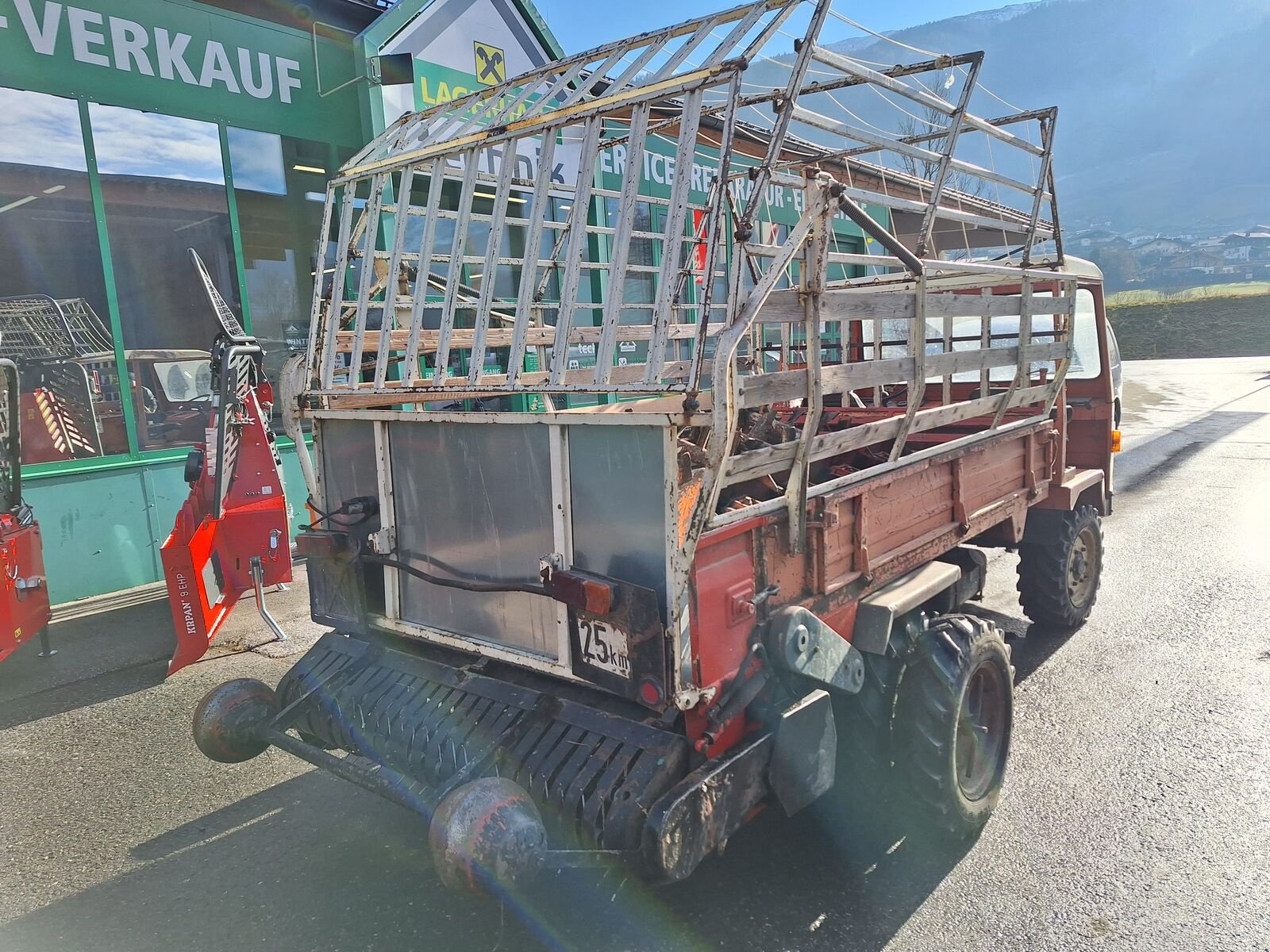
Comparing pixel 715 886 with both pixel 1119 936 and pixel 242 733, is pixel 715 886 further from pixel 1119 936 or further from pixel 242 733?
pixel 242 733

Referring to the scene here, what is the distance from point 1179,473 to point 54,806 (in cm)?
1247

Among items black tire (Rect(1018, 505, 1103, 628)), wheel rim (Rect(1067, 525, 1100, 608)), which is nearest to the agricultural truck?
black tire (Rect(1018, 505, 1103, 628))

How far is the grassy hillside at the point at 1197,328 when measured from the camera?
36.0 m

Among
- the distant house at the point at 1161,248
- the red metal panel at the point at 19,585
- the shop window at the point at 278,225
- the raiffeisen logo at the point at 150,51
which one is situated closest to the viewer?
the red metal panel at the point at 19,585

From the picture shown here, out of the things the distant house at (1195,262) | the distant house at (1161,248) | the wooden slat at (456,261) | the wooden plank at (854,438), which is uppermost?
the distant house at (1161,248)

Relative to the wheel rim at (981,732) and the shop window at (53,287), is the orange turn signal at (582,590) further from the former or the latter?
the shop window at (53,287)

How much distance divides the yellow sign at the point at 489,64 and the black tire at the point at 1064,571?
732 centimetres

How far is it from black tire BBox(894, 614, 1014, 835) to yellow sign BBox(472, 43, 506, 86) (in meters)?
8.10

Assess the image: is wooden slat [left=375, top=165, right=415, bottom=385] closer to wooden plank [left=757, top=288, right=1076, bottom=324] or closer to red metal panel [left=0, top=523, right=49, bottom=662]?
wooden plank [left=757, top=288, right=1076, bottom=324]

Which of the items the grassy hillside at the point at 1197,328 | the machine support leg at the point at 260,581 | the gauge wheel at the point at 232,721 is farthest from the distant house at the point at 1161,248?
the gauge wheel at the point at 232,721

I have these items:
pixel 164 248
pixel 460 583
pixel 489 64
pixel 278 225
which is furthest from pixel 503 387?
pixel 489 64

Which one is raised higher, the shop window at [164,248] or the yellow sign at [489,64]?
the yellow sign at [489,64]

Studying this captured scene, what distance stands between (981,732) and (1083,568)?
262 cm

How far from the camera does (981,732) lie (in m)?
3.49
